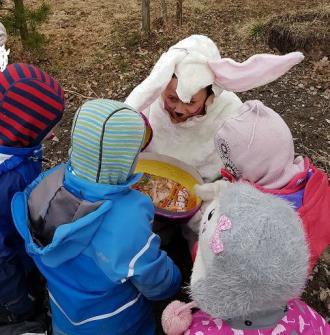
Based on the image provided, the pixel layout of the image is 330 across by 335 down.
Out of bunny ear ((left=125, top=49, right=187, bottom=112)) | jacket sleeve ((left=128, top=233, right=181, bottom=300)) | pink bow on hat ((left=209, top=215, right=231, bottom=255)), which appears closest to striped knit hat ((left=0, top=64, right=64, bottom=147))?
bunny ear ((left=125, top=49, right=187, bottom=112))

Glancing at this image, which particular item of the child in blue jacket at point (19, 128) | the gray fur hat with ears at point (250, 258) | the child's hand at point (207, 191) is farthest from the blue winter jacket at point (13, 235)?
the gray fur hat with ears at point (250, 258)

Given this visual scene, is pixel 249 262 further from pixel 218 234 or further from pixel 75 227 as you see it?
pixel 75 227

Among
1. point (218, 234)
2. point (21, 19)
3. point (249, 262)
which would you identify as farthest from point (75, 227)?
point (21, 19)

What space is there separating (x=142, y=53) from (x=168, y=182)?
3.00 metres

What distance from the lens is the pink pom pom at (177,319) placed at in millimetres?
2045

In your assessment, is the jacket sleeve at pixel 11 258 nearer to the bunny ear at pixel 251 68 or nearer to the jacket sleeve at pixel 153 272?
the jacket sleeve at pixel 153 272

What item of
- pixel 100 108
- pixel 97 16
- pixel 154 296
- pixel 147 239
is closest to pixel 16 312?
pixel 154 296

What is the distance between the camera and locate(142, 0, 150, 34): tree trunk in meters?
5.61

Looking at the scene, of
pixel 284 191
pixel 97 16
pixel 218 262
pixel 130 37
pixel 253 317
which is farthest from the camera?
pixel 97 16

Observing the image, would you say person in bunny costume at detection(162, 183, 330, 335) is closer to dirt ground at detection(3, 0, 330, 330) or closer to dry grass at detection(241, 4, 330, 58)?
dirt ground at detection(3, 0, 330, 330)

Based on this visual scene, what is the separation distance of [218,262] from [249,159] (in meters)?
0.78

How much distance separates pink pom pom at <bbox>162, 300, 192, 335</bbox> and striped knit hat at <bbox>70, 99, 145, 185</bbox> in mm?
702

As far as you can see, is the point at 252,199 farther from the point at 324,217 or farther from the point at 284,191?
the point at 324,217

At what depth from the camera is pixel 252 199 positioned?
172 cm
